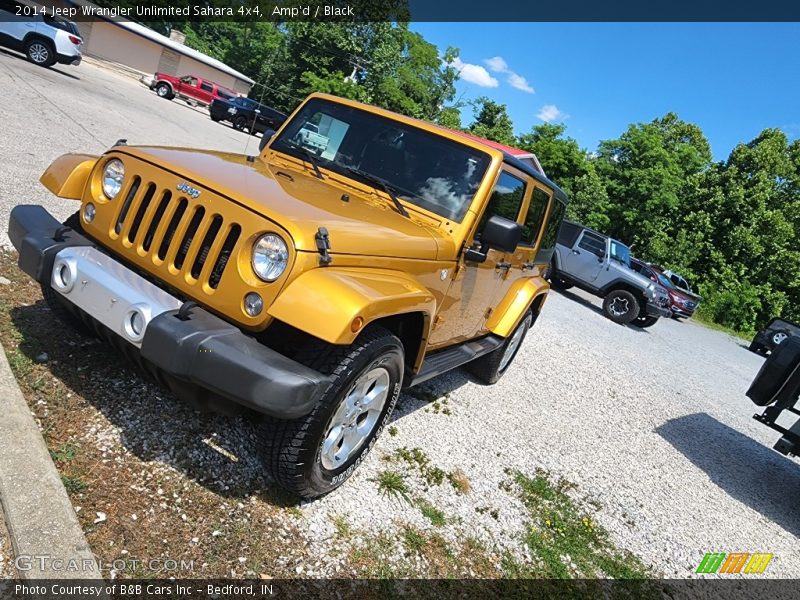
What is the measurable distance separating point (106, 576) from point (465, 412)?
3.21m

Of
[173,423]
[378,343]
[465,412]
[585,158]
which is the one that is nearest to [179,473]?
[173,423]

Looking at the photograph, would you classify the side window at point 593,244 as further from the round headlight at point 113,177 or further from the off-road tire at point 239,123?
the off-road tire at point 239,123

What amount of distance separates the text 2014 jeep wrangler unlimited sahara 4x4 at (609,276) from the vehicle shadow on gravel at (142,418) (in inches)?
437

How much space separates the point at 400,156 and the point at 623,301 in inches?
431

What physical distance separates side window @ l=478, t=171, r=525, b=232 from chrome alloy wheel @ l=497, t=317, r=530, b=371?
166cm

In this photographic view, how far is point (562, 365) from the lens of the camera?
7.64 meters

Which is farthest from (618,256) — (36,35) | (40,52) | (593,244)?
(40,52)

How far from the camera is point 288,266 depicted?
2.40 meters

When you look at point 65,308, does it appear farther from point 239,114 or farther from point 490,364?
point 239,114

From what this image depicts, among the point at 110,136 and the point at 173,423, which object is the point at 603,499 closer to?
the point at 173,423

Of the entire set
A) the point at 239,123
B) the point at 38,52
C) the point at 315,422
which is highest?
the point at 239,123

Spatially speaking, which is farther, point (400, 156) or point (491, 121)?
point (491, 121)

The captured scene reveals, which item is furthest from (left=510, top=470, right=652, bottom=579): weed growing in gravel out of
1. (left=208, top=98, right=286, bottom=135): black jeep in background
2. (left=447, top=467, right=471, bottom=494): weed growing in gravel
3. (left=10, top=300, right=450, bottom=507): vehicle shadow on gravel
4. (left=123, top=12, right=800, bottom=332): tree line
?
(left=208, top=98, right=286, bottom=135): black jeep in background

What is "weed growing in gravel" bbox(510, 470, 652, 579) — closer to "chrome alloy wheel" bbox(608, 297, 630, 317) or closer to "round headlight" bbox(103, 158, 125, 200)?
"round headlight" bbox(103, 158, 125, 200)
